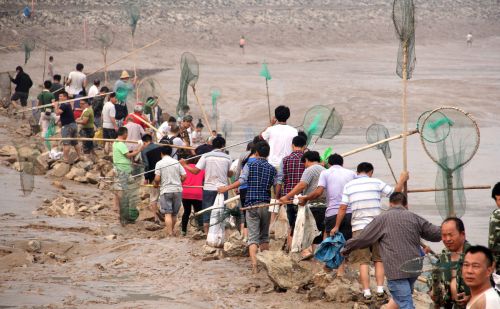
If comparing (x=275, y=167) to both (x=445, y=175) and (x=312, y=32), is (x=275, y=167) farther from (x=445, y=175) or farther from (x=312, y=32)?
(x=312, y=32)

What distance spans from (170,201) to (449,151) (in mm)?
4038

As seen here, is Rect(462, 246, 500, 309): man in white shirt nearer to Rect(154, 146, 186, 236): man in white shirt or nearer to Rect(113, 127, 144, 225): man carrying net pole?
Rect(154, 146, 186, 236): man in white shirt

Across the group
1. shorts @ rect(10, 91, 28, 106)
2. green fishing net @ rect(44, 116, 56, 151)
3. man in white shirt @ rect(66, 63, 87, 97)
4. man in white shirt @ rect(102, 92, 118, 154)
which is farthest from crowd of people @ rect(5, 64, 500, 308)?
shorts @ rect(10, 91, 28, 106)

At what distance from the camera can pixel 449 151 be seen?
34.2 ft

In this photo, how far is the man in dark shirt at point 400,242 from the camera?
26.9ft

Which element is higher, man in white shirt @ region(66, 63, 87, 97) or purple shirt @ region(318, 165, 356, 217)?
man in white shirt @ region(66, 63, 87, 97)

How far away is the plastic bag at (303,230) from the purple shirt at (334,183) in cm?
44

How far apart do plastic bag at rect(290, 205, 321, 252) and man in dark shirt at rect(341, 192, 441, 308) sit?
8.47ft

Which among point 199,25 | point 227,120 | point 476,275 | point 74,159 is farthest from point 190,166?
point 199,25

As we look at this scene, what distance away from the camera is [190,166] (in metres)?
13.3

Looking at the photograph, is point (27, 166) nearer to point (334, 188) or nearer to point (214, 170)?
point (214, 170)

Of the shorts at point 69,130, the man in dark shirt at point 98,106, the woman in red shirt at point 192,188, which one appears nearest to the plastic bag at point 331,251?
the woman in red shirt at point 192,188

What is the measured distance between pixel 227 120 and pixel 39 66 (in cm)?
974

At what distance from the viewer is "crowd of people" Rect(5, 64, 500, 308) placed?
6.87 metres
